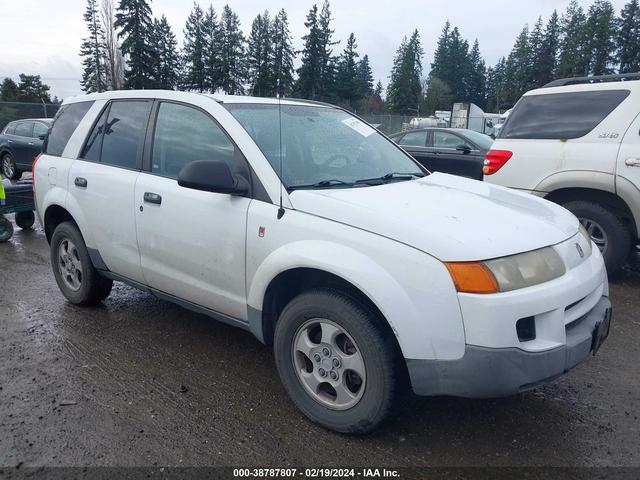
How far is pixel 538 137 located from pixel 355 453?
4583 millimetres

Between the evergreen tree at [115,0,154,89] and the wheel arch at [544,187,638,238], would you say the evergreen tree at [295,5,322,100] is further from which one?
the wheel arch at [544,187,638,238]

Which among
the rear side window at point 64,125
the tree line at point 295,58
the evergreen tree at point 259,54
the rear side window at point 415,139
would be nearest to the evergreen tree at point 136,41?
the tree line at point 295,58

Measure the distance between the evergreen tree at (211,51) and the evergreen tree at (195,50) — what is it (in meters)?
0.08

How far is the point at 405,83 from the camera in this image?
76.1 meters

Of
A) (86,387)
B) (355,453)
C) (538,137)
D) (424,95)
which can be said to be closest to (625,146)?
(538,137)

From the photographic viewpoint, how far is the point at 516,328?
2357mm

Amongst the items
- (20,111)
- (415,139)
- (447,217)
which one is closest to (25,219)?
(415,139)

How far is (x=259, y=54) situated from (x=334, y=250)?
71.9 metres

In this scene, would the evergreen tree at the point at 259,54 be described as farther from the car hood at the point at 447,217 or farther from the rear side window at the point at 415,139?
the car hood at the point at 447,217

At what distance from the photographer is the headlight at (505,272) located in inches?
92.2

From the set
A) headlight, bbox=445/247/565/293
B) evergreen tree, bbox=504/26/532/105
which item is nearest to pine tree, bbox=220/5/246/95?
evergreen tree, bbox=504/26/532/105

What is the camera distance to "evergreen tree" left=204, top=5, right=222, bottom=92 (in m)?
62.2

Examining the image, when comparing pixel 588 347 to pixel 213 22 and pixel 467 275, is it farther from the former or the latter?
pixel 213 22

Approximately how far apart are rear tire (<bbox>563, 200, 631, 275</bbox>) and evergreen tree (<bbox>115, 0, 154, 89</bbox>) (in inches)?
1890
